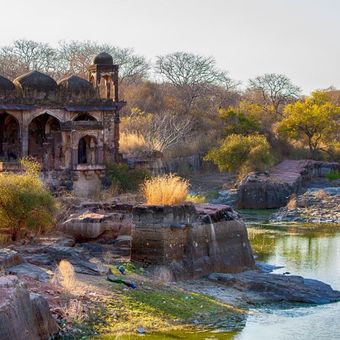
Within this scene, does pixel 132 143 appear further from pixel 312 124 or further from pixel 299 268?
pixel 299 268

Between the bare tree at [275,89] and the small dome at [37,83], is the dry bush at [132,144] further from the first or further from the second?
the bare tree at [275,89]

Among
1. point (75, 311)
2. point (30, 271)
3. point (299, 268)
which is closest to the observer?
point (75, 311)

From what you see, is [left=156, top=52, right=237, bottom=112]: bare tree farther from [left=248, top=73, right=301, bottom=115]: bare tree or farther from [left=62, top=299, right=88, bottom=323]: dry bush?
[left=62, top=299, right=88, bottom=323]: dry bush

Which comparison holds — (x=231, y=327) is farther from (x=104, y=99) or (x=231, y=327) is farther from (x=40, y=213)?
(x=104, y=99)

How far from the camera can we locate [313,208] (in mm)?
33344

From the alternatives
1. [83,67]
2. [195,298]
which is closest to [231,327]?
[195,298]

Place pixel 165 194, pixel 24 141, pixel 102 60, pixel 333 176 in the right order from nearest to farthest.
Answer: pixel 165 194, pixel 24 141, pixel 102 60, pixel 333 176

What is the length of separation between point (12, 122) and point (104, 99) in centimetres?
382

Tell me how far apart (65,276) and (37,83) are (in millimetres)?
17166

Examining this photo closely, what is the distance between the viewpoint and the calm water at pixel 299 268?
520 inches

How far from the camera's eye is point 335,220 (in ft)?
101

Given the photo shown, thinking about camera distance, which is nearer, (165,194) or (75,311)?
(75,311)

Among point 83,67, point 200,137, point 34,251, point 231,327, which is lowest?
point 231,327

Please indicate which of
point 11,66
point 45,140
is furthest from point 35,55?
point 45,140
